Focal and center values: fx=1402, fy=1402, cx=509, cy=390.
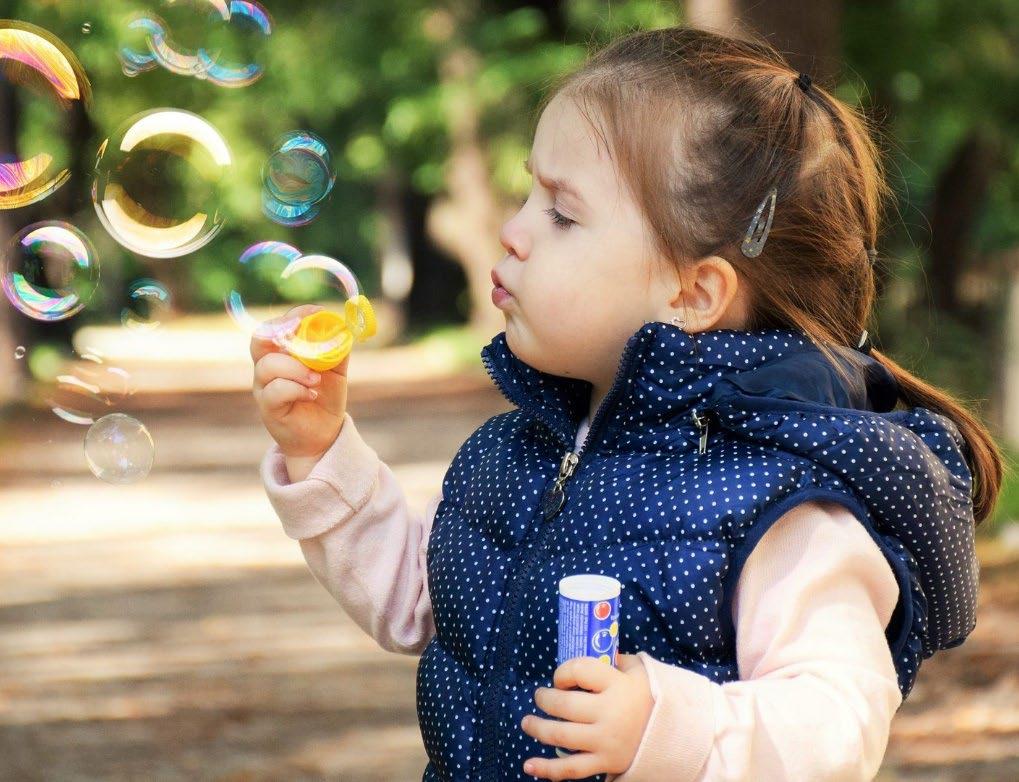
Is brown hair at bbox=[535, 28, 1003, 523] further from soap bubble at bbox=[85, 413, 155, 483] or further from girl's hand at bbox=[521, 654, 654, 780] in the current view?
soap bubble at bbox=[85, 413, 155, 483]

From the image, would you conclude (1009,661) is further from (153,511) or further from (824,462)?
(153,511)

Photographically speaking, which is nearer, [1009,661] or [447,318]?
[1009,661]

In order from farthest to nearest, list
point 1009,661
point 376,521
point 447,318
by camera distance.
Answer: point 447,318
point 1009,661
point 376,521

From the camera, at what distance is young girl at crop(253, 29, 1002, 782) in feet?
5.15

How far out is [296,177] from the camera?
2.63 m

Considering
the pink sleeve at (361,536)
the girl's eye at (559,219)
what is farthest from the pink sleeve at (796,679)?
the pink sleeve at (361,536)

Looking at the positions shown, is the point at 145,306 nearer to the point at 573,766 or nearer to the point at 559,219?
the point at 559,219

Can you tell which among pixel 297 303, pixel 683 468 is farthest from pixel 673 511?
pixel 297 303

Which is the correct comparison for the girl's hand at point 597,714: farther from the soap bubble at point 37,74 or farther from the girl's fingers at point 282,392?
the soap bubble at point 37,74

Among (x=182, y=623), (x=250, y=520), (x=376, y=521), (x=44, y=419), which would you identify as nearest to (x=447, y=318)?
(x=44, y=419)

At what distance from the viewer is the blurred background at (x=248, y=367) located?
2.95 m

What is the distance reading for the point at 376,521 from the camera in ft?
6.85

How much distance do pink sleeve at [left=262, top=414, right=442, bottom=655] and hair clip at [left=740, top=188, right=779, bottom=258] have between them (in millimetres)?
635

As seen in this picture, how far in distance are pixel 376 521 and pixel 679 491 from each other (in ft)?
1.85
